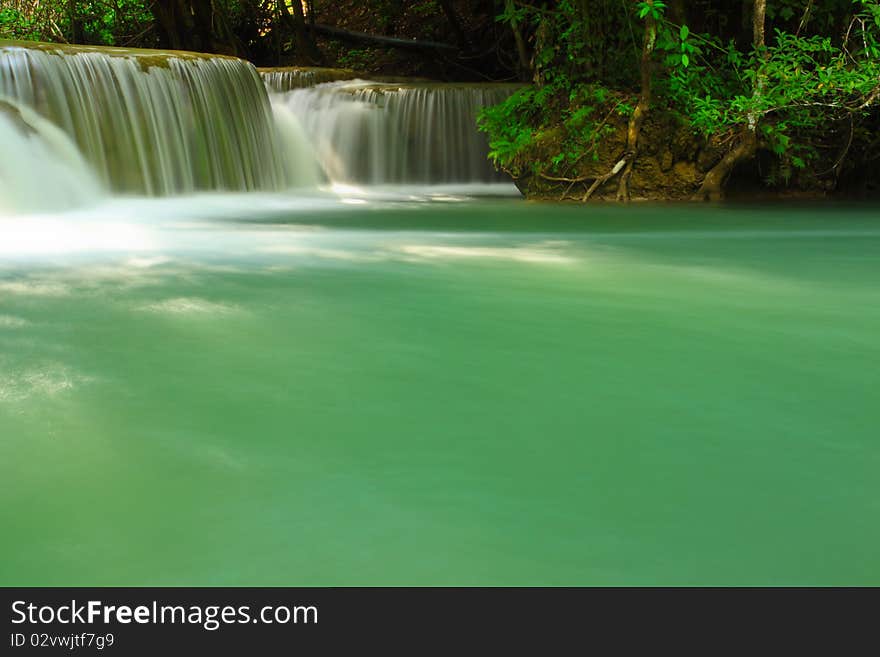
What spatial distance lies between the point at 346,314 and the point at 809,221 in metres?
4.41

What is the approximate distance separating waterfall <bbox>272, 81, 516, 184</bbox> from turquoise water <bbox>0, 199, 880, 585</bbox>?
5864 millimetres

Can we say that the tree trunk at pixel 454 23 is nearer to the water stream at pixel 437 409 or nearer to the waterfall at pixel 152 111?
the waterfall at pixel 152 111

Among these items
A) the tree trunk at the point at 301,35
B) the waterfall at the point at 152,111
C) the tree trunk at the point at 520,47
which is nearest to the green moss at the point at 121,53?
the waterfall at the point at 152,111

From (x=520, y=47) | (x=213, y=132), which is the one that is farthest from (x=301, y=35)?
(x=213, y=132)

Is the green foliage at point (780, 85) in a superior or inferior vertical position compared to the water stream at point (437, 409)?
superior

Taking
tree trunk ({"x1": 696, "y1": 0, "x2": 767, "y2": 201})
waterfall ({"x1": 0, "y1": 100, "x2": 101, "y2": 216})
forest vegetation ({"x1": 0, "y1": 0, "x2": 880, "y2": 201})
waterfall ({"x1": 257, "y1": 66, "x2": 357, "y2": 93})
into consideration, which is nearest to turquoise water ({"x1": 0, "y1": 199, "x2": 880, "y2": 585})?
waterfall ({"x1": 0, "y1": 100, "x2": 101, "y2": 216})

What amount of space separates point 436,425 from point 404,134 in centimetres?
825

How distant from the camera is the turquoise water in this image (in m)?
1.44

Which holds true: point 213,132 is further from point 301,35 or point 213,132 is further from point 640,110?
point 301,35

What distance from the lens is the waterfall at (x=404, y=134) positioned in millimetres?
9930

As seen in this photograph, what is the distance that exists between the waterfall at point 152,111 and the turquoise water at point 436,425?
3.74 meters
